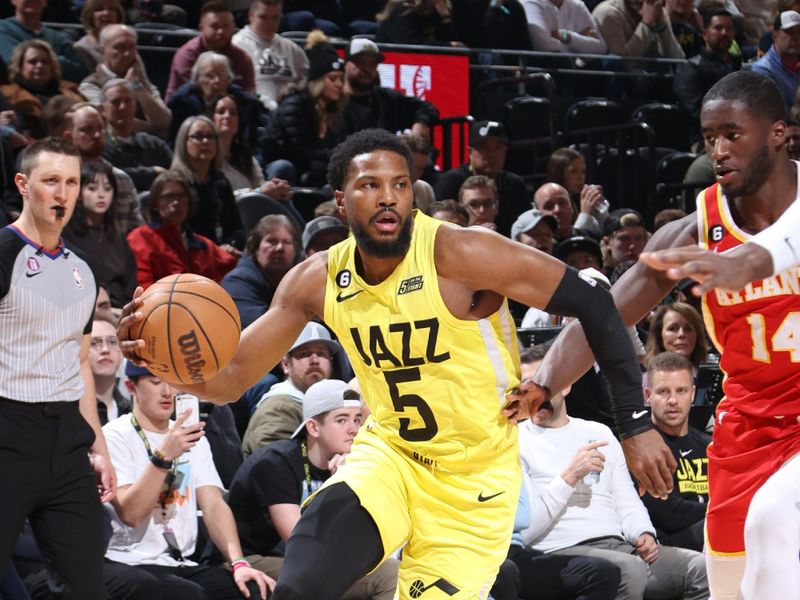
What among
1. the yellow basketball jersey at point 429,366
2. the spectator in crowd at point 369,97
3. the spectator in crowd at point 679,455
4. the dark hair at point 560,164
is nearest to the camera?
the yellow basketball jersey at point 429,366

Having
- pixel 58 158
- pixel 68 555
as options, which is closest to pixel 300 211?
pixel 58 158

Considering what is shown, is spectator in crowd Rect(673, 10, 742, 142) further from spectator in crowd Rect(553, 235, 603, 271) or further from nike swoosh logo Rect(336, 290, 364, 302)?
nike swoosh logo Rect(336, 290, 364, 302)

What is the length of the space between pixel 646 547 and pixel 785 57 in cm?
733

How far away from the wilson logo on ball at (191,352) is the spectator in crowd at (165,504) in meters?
1.60

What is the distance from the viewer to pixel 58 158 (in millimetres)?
5543

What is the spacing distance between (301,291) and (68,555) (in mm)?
1652

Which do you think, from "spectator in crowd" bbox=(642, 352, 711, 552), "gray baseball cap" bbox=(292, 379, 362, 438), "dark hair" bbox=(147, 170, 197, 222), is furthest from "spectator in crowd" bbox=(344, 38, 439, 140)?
"gray baseball cap" bbox=(292, 379, 362, 438)

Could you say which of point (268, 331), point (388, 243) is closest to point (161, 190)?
point (268, 331)

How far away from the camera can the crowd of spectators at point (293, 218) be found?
6242 mm

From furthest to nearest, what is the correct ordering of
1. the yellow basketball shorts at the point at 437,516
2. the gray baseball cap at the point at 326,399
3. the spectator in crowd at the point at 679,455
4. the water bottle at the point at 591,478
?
the spectator in crowd at the point at 679,455 → the water bottle at the point at 591,478 → the gray baseball cap at the point at 326,399 → the yellow basketball shorts at the point at 437,516

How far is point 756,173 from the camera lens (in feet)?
14.2

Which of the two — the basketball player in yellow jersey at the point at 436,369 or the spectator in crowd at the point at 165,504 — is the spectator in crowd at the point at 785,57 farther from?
the basketball player in yellow jersey at the point at 436,369

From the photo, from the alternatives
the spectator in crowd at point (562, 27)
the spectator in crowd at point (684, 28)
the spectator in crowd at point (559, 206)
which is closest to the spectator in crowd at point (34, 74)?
the spectator in crowd at point (559, 206)

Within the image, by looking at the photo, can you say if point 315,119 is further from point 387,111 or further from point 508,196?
point 508,196
